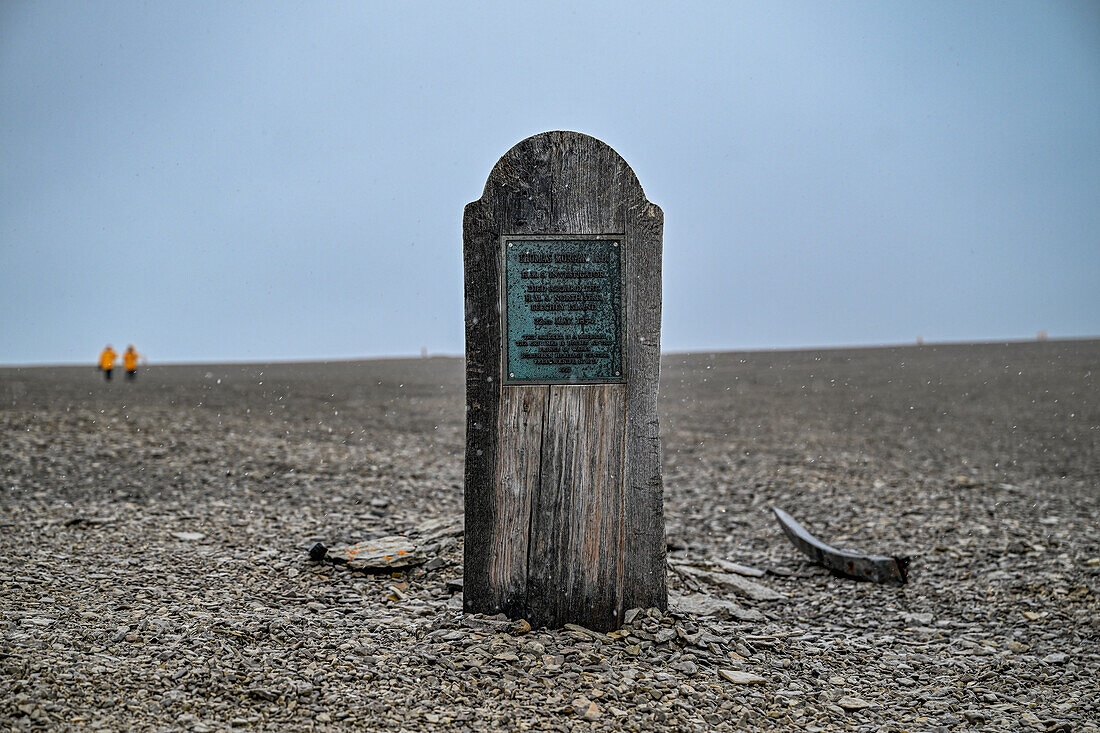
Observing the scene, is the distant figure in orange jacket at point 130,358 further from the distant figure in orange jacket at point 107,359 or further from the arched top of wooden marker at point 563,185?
the arched top of wooden marker at point 563,185

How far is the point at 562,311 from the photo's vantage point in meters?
4.89

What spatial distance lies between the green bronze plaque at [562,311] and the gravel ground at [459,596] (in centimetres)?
164

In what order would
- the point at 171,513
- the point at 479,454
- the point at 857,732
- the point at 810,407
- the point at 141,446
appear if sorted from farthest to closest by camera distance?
the point at 810,407 → the point at 141,446 → the point at 171,513 → the point at 479,454 → the point at 857,732

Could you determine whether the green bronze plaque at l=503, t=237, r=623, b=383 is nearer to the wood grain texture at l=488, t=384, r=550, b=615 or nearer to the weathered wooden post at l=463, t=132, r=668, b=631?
the weathered wooden post at l=463, t=132, r=668, b=631

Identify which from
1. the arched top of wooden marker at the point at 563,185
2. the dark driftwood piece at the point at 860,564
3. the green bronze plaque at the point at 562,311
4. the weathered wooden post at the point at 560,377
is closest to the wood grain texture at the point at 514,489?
the weathered wooden post at the point at 560,377

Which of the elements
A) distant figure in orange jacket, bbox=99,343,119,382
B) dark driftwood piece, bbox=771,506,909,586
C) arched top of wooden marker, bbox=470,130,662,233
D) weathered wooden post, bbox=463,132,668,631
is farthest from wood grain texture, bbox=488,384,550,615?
distant figure in orange jacket, bbox=99,343,119,382

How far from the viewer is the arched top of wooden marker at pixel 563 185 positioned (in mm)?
4902

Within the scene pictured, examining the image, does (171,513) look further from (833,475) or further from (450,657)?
(833,475)

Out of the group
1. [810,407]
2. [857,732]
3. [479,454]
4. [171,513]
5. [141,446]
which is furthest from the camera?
[810,407]

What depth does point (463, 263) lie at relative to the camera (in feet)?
16.1

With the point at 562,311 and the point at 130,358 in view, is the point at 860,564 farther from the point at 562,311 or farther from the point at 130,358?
the point at 130,358

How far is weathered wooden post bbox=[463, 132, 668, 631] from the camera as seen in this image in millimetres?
4879

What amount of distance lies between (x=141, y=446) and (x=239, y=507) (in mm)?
3701

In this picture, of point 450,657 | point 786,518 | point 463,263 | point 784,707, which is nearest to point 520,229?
point 463,263
